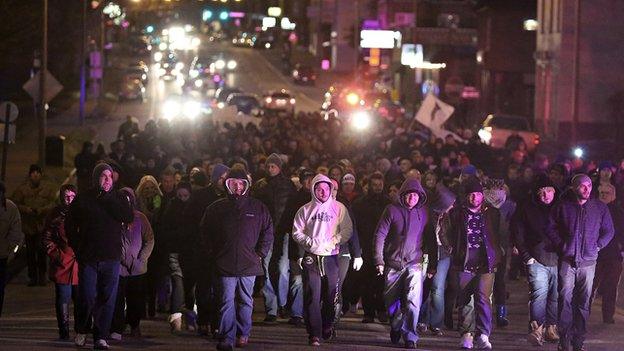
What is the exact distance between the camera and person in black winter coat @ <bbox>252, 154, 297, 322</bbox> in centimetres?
1470

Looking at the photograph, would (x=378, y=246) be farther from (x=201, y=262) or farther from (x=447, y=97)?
(x=447, y=97)

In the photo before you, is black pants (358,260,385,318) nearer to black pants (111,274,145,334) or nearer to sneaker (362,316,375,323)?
sneaker (362,316,375,323)

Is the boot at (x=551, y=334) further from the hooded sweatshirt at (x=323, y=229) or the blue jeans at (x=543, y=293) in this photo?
the hooded sweatshirt at (x=323, y=229)

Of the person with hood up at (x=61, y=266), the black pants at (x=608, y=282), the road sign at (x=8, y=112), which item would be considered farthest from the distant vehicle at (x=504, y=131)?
the person with hood up at (x=61, y=266)

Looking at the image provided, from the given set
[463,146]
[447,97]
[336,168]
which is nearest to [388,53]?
[447,97]

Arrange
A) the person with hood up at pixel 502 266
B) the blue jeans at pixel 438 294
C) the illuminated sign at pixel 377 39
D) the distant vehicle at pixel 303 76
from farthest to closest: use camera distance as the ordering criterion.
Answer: the distant vehicle at pixel 303 76 → the illuminated sign at pixel 377 39 → the person with hood up at pixel 502 266 → the blue jeans at pixel 438 294

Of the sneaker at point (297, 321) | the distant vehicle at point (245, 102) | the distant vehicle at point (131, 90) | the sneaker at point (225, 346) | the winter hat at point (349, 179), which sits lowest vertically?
the sneaker at point (297, 321)

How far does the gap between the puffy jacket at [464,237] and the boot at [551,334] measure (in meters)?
0.90

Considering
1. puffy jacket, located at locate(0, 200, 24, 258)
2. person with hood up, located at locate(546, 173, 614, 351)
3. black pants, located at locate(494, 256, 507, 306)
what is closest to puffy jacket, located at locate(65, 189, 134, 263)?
puffy jacket, located at locate(0, 200, 24, 258)

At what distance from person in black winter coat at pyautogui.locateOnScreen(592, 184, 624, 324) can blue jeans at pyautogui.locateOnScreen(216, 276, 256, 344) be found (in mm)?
4375

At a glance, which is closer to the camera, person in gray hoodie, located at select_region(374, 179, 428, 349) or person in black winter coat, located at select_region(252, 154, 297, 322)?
person in gray hoodie, located at select_region(374, 179, 428, 349)

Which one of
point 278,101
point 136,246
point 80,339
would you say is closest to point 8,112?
point 136,246

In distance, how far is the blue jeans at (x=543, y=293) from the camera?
43.4 ft

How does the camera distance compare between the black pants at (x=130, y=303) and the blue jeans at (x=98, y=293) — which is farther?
the black pants at (x=130, y=303)
